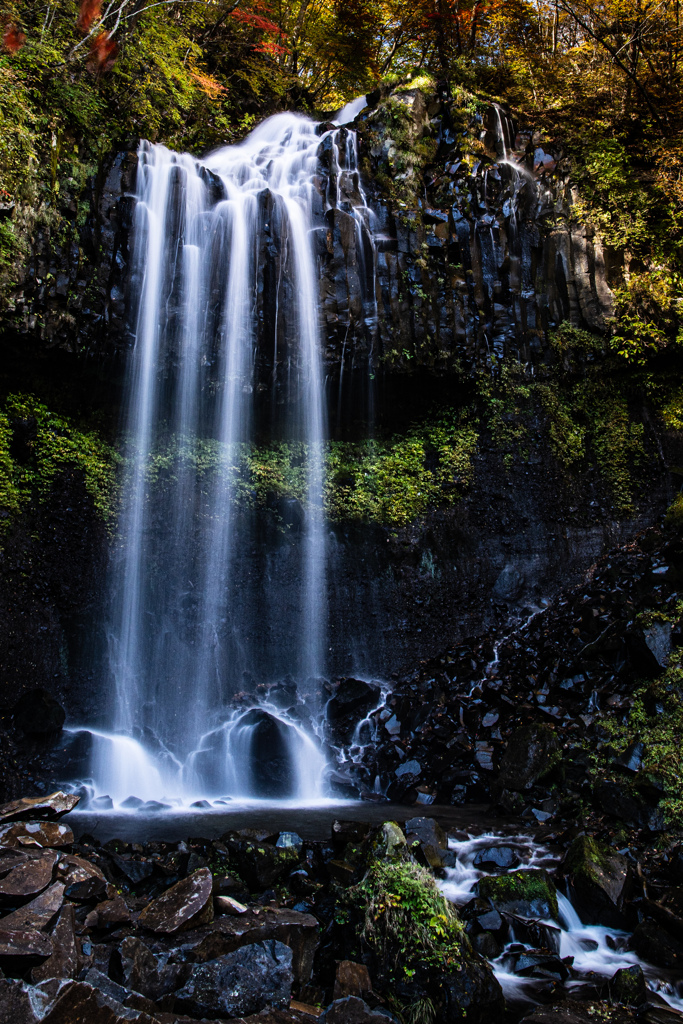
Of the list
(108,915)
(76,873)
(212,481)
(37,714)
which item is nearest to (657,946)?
(108,915)

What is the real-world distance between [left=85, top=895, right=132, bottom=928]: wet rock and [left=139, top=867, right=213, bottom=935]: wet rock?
0.41 feet

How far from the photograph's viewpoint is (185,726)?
975cm

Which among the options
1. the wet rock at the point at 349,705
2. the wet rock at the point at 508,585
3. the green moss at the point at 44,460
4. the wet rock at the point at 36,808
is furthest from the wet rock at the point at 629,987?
the green moss at the point at 44,460

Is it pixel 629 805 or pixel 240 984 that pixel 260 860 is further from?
pixel 629 805

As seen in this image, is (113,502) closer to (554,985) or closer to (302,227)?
(302,227)

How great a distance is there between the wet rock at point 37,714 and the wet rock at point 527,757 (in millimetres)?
6418

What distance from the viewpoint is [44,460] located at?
952cm

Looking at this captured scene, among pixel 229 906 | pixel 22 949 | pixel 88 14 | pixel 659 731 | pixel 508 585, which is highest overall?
pixel 88 14

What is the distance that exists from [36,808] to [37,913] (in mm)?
1618

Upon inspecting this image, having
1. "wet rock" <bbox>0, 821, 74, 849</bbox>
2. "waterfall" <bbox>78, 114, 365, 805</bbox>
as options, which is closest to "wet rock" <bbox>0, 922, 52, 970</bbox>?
"wet rock" <bbox>0, 821, 74, 849</bbox>

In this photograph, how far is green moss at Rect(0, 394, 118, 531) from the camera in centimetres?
915

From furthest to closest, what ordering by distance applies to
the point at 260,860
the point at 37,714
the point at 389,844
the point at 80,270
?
1. the point at 80,270
2. the point at 37,714
3. the point at 260,860
4. the point at 389,844

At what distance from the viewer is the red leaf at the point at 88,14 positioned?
379 inches

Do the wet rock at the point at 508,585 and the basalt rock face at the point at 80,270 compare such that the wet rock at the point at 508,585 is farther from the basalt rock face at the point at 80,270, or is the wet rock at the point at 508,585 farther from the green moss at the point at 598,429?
the basalt rock face at the point at 80,270
